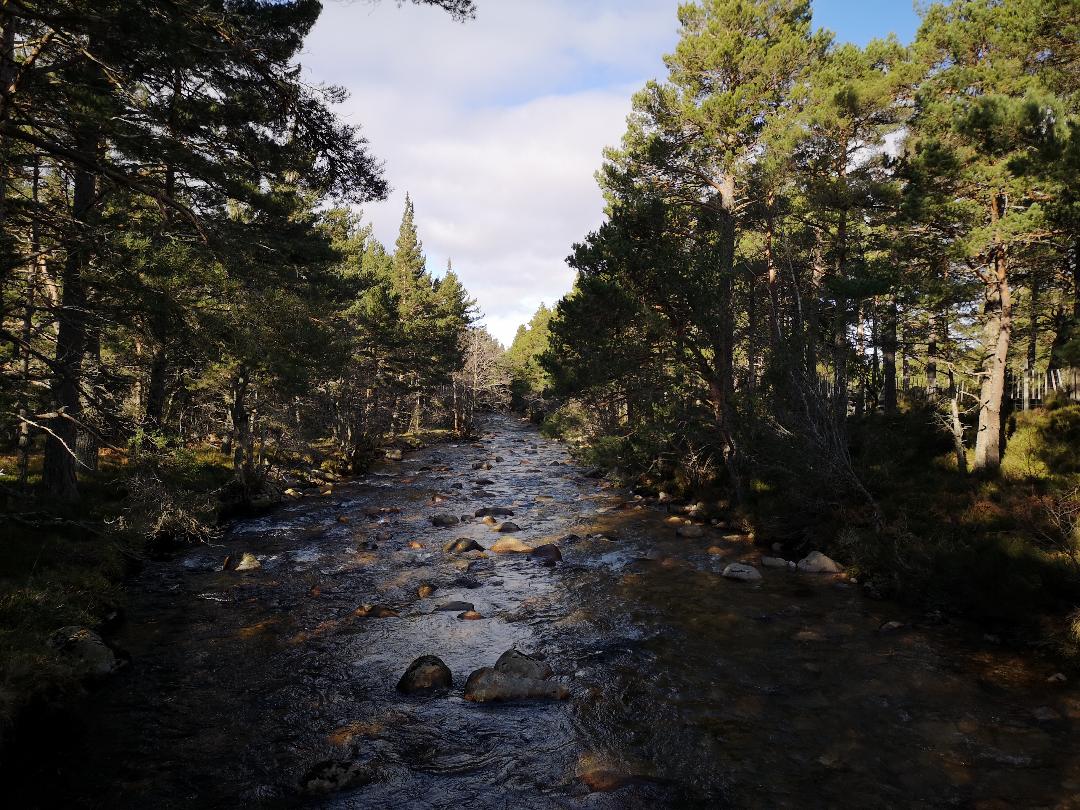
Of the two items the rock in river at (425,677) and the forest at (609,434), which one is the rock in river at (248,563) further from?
the rock in river at (425,677)

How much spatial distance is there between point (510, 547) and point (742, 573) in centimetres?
633

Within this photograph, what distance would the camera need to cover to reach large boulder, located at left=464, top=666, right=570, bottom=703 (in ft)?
26.0

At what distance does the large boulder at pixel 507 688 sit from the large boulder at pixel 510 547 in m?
7.55

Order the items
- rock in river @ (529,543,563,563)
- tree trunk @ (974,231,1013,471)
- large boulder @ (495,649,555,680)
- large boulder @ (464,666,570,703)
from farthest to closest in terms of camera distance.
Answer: rock in river @ (529,543,563,563), tree trunk @ (974,231,1013,471), large boulder @ (495,649,555,680), large boulder @ (464,666,570,703)

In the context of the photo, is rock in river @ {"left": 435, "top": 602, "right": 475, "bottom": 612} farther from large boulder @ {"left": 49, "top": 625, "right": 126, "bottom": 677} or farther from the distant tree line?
the distant tree line

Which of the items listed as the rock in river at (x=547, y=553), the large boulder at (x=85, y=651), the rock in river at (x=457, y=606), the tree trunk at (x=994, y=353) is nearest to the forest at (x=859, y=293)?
the tree trunk at (x=994, y=353)

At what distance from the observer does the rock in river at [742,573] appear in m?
12.6

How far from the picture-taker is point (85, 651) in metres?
8.25

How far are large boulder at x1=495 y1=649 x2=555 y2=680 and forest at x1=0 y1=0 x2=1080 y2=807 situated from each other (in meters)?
0.10

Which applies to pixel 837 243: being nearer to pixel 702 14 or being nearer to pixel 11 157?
pixel 702 14

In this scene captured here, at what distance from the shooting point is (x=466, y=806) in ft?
18.9

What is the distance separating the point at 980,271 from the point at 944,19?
7894mm

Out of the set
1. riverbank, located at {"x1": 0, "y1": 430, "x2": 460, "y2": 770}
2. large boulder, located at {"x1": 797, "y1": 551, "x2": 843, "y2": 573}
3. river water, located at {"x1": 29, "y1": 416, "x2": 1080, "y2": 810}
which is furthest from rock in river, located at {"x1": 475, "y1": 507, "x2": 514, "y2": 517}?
large boulder, located at {"x1": 797, "y1": 551, "x2": 843, "y2": 573}

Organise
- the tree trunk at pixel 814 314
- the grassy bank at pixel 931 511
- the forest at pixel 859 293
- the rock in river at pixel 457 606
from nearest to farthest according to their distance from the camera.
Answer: the grassy bank at pixel 931 511 → the forest at pixel 859 293 → the rock in river at pixel 457 606 → the tree trunk at pixel 814 314
